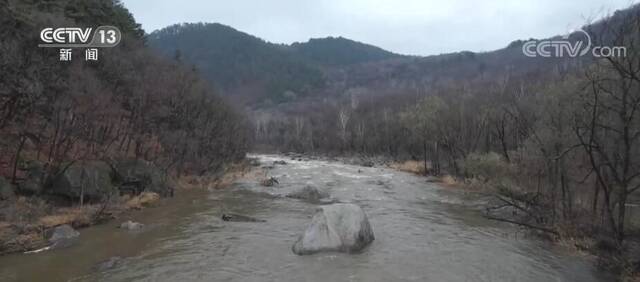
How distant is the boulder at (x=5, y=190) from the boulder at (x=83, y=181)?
6.32ft

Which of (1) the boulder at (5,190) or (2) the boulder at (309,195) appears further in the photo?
(2) the boulder at (309,195)

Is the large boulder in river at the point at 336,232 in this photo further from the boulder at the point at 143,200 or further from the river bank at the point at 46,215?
the boulder at the point at 143,200

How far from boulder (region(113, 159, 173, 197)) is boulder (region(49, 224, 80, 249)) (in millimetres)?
8505

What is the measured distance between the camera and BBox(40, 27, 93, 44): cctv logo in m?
26.6

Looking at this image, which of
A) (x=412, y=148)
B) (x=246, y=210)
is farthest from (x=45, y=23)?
(x=412, y=148)

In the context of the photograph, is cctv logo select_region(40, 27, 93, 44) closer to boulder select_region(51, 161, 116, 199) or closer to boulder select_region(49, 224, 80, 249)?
boulder select_region(51, 161, 116, 199)

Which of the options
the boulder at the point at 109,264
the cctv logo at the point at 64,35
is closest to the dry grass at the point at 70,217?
the boulder at the point at 109,264

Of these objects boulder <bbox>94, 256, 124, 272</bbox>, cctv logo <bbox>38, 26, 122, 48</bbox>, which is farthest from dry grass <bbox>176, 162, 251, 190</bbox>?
boulder <bbox>94, 256, 124, 272</bbox>

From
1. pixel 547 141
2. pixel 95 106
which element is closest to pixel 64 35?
pixel 95 106

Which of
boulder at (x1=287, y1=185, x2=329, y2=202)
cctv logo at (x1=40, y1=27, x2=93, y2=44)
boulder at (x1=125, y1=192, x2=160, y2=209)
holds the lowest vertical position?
boulder at (x1=287, y1=185, x2=329, y2=202)

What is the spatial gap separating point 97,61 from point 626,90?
35055mm

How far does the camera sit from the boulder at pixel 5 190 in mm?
16923

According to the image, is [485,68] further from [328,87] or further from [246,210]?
[246,210]

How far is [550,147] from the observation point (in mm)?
17438
